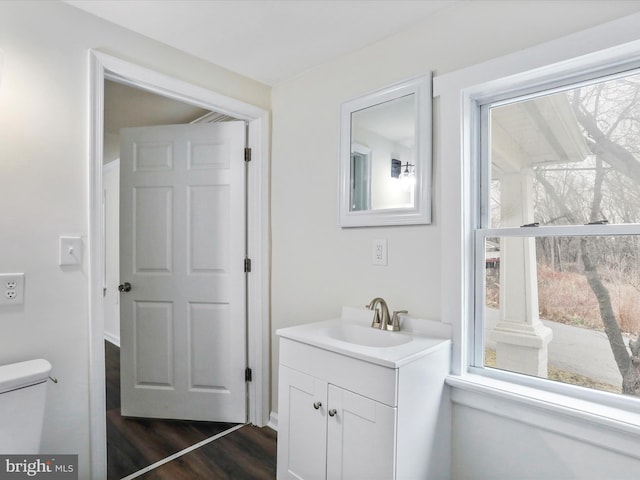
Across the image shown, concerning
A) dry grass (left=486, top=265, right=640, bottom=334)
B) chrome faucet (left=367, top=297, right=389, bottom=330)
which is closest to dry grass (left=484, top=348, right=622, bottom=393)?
dry grass (left=486, top=265, right=640, bottom=334)

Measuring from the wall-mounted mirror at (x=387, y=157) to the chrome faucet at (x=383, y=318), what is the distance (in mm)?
387

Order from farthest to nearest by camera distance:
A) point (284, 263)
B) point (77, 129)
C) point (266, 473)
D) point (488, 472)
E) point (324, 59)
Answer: point (284, 263) → point (324, 59) → point (266, 473) → point (77, 129) → point (488, 472)

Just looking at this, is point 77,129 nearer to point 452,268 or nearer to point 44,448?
point 44,448

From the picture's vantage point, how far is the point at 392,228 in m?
1.80

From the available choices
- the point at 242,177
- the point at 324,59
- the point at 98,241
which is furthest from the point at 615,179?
the point at 98,241

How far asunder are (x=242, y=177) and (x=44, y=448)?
1.66 metres

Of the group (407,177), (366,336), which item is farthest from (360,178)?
(366,336)

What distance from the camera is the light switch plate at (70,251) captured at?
1577 mm

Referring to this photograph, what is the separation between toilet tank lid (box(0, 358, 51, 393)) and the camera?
4.20ft

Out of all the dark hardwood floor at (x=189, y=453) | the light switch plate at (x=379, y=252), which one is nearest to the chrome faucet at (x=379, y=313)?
the light switch plate at (x=379, y=252)

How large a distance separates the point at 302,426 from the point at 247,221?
4.26 ft

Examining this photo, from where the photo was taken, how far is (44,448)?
59.7 inches

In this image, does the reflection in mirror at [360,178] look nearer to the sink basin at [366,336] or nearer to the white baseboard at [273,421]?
the sink basin at [366,336]

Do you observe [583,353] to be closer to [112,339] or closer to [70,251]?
[70,251]
